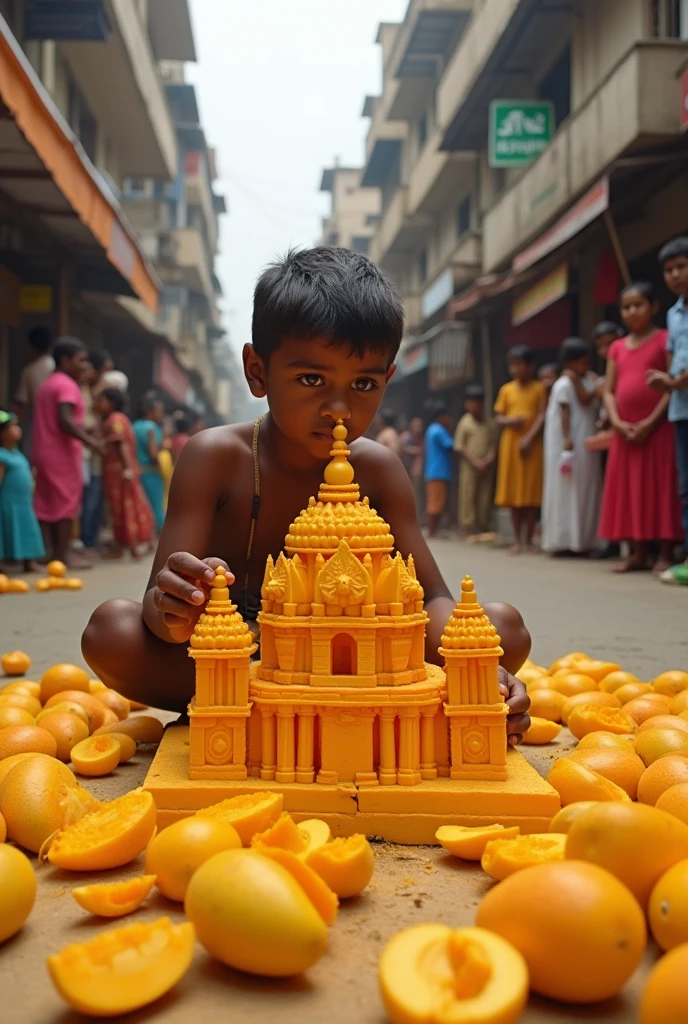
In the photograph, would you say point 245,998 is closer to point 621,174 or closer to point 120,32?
point 621,174

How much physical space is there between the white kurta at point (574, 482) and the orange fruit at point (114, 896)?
8083mm

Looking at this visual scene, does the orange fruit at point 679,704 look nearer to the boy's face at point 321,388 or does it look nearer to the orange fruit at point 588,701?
the orange fruit at point 588,701

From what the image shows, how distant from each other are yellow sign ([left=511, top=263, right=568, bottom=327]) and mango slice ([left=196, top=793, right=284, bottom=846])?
10201mm

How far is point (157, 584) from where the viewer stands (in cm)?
201

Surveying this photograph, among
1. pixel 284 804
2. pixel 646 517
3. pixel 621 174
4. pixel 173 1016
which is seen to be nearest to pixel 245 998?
pixel 173 1016

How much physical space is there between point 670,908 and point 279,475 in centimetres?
154

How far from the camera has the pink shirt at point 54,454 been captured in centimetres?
839

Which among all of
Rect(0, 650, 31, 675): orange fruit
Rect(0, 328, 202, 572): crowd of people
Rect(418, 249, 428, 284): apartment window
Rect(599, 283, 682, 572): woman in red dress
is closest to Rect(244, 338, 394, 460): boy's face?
Rect(0, 650, 31, 675): orange fruit

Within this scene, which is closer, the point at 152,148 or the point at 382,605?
the point at 382,605

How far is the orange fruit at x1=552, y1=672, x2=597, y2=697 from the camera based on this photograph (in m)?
3.15

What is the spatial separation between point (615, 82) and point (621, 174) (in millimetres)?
1020

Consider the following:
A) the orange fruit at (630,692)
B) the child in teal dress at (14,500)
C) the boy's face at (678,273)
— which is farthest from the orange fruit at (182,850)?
the child in teal dress at (14,500)

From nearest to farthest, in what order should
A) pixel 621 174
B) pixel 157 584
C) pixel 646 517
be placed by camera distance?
pixel 157 584, pixel 646 517, pixel 621 174

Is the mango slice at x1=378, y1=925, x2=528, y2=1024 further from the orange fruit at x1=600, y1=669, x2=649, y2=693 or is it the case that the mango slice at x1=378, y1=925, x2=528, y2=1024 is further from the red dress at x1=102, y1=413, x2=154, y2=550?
the red dress at x1=102, y1=413, x2=154, y2=550
